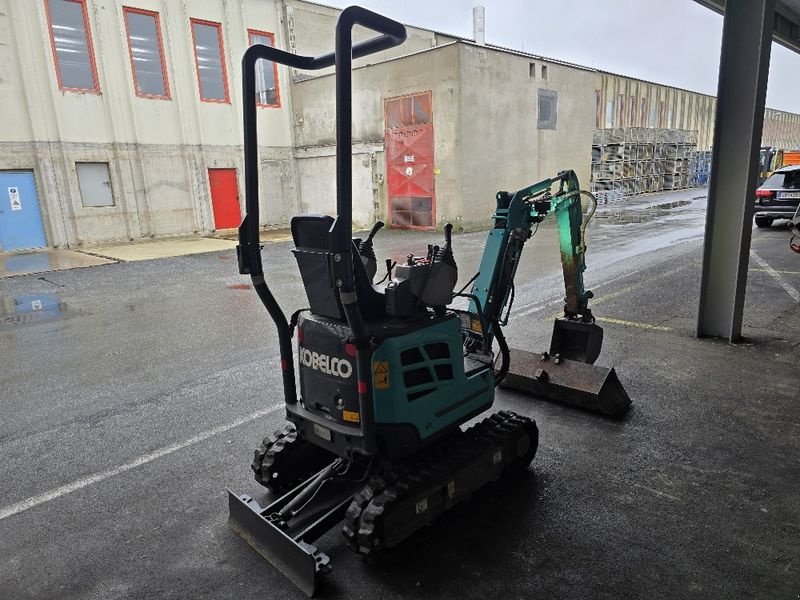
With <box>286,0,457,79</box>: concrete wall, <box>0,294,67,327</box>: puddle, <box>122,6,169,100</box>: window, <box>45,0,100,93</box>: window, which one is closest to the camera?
<box>0,294,67,327</box>: puddle

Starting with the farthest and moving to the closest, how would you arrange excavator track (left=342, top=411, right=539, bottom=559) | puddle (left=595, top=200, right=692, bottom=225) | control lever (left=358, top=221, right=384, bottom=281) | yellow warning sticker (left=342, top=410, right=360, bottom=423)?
puddle (left=595, top=200, right=692, bottom=225) < control lever (left=358, top=221, right=384, bottom=281) < yellow warning sticker (left=342, top=410, right=360, bottom=423) < excavator track (left=342, top=411, right=539, bottom=559)

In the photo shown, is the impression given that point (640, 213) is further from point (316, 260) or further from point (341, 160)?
point (341, 160)

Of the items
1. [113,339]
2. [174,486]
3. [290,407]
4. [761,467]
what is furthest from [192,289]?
[761,467]

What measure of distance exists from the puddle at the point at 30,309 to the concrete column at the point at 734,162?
9557 mm

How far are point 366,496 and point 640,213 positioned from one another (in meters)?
22.5

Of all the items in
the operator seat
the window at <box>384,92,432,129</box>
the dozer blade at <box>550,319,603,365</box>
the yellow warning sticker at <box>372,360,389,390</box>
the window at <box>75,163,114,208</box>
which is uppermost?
the window at <box>384,92,432,129</box>

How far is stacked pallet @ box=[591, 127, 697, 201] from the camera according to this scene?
28.0 metres

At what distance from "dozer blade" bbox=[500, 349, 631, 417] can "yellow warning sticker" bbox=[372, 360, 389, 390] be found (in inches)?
97.8

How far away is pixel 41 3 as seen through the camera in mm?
15469

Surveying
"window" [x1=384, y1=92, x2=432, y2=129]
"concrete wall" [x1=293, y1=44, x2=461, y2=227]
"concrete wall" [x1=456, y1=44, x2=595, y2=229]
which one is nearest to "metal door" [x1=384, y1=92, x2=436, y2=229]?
"window" [x1=384, y1=92, x2=432, y2=129]

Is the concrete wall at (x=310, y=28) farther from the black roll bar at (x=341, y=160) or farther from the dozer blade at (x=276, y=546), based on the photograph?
the dozer blade at (x=276, y=546)

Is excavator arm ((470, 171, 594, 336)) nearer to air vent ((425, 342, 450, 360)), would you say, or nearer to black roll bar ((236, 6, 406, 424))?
air vent ((425, 342, 450, 360))

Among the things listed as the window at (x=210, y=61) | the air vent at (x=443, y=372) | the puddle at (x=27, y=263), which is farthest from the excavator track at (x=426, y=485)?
the window at (x=210, y=61)

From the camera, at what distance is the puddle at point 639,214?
2019 cm
